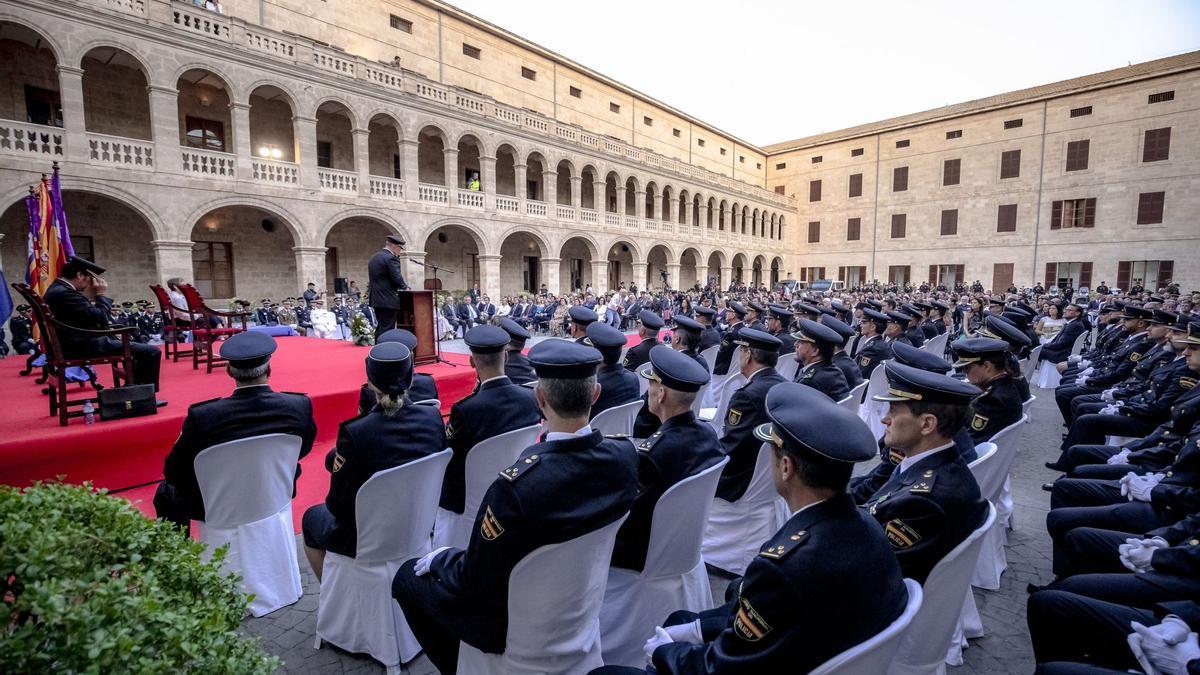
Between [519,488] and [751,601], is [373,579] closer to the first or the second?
[519,488]

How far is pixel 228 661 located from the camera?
1.02 metres

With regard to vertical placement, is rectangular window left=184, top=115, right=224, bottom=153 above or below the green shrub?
above

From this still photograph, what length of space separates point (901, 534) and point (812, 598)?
884 millimetres

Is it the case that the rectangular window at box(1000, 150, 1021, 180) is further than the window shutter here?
Yes

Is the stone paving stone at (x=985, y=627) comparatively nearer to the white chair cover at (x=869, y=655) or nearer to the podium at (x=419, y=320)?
the white chair cover at (x=869, y=655)

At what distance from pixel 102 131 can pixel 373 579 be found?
18186mm

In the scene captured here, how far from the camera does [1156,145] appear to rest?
1021 inches

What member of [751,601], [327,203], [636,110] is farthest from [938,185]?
[751,601]

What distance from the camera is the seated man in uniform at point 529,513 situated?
1.67 meters

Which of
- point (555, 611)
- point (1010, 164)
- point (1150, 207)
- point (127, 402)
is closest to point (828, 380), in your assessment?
point (555, 611)

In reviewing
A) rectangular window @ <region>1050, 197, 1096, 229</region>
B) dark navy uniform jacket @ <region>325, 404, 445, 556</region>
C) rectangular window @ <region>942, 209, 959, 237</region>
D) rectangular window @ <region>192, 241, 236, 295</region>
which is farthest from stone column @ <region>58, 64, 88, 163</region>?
rectangular window @ <region>1050, 197, 1096, 229</region>

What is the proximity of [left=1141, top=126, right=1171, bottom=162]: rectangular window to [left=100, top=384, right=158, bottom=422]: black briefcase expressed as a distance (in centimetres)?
3888

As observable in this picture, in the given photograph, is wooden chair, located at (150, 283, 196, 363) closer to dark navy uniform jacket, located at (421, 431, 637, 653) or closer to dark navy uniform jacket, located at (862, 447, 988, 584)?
dark navy uniform jacket, located at (421, 431, 637, 653)

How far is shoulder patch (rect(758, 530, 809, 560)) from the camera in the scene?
1345 mm
